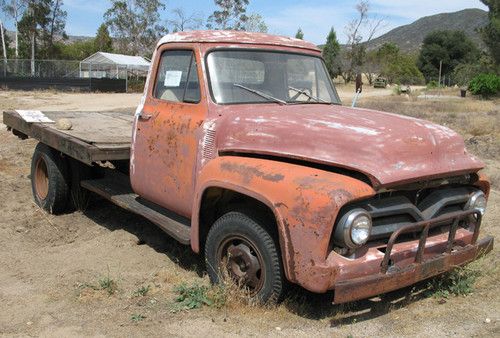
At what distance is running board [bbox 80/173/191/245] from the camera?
4.52m

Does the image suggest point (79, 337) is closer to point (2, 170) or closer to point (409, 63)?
point (2, 170)

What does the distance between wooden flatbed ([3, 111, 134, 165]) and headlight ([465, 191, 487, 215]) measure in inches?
124

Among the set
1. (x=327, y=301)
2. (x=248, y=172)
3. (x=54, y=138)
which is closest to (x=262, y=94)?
(x=248, y=172)

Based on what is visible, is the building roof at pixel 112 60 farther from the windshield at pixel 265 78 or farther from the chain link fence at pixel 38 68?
the windshield at pixel 265 78

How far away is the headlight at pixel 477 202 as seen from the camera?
4.08 m

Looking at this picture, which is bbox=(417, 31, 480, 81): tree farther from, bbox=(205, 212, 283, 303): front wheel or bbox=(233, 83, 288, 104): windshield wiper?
bbox=(205, 212, 283, 303): front wheel

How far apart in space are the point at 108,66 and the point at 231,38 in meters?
38.9

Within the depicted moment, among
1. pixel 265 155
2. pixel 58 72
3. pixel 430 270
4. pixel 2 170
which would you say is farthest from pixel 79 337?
pixel 58 72

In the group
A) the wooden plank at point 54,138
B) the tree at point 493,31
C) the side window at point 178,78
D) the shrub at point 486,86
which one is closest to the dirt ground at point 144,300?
the wooden plank at point 54,138

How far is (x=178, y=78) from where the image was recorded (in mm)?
4824

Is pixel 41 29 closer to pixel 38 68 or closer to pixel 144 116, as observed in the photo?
pixel 38 68

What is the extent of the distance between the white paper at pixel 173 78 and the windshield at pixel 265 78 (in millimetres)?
396

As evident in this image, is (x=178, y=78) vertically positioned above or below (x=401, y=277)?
above

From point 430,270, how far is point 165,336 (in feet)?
5.81
